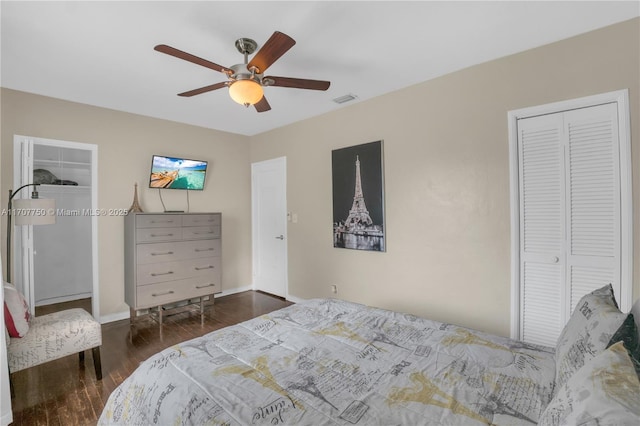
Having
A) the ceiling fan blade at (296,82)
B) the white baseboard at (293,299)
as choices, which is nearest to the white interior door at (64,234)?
the white baseboard at (293,299)

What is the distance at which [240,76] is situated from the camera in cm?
197

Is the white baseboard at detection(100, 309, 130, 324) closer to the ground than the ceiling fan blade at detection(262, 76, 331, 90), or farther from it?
closer to the ground

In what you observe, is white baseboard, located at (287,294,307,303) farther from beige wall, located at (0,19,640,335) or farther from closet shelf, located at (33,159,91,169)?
closet shelf, located at (33,159,91,169)

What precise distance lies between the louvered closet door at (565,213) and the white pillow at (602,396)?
1.76 meters

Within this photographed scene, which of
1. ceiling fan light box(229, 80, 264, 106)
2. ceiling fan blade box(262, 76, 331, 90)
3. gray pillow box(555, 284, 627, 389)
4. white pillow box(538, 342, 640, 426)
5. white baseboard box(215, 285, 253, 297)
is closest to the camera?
white pillow box(538, 342, 640, 426)

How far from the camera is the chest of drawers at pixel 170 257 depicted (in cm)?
341

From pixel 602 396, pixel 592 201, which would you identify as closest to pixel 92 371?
pixel 602 396

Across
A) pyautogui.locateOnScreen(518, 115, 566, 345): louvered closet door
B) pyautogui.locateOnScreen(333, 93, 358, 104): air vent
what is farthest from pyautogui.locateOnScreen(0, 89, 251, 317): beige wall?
pyautogui.locateOnScreen(518, 115, 566, 345): louvered closet door

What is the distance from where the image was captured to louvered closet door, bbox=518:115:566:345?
2.31 meters

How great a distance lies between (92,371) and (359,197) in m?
3.05

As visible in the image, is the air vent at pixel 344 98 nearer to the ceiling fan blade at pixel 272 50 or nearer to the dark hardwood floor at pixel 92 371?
the ceiling fan blade at pixel 272 50

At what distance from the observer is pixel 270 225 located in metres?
4.74

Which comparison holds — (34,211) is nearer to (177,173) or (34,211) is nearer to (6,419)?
(6,419)

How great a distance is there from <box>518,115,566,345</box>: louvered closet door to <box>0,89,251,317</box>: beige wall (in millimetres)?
3889
